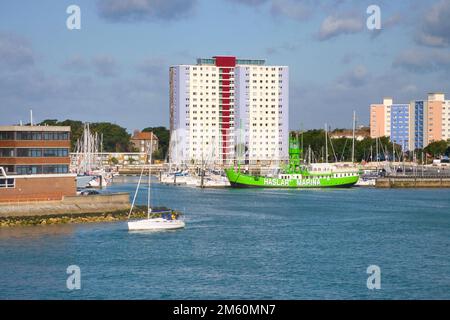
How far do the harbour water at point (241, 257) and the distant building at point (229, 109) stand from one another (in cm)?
6942

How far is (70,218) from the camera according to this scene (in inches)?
1677

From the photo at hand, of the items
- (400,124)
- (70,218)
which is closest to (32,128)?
(70,218)

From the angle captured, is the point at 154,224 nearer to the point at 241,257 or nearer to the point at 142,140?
the point at 241,257

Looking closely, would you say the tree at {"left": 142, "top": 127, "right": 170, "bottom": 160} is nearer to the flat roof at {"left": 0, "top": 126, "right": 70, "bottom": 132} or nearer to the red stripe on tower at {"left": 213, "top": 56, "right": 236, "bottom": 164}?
the red stripe on tower at {"left": 213, "top": 56, "right": 236, "bottom": 164}

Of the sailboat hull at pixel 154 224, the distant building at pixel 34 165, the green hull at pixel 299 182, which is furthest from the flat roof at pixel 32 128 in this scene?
the green hull at pixel 299 182

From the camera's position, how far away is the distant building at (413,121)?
15262cm

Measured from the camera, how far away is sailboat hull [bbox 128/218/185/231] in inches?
1558

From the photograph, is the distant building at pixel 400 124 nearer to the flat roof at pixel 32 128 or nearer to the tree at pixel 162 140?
the tree at pixel 162 140

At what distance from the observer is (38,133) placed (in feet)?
148

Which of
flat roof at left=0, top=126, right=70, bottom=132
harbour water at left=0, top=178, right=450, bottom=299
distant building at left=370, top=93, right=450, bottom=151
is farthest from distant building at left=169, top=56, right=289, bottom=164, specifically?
flat roof at left=0, top=126, right=70, bottom=132

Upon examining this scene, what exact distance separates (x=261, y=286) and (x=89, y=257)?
8596 mm

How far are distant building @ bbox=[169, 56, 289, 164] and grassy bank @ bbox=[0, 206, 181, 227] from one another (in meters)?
73.3
